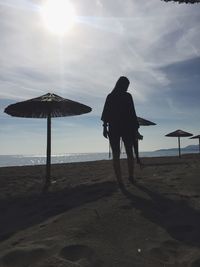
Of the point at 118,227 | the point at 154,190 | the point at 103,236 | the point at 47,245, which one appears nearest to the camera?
the point at 47,245

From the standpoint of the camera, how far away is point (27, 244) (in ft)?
13.9

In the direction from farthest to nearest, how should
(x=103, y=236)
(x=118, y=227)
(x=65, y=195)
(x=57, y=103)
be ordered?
(x=57, y=103) → (x=65, y=195) → (x=118, y=227) → (x=103, y=236)

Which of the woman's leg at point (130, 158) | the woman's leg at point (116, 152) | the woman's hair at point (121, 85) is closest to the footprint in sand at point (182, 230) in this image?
the woman's leg at point (116, 152)

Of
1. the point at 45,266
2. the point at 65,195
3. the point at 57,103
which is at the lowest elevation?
the point at 45,266

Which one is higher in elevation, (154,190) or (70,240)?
(154,190)

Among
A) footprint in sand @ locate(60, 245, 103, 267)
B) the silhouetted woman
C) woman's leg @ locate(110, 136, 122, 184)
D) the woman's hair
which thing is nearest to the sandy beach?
footprint in sand @ locate(60, 245, 103, 267)

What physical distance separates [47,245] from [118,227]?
3.01 feet

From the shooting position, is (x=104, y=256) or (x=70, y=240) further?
(x=70, y=240)

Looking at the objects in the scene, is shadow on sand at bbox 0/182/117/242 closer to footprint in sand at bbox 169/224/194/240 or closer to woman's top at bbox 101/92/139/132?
woman's top at bbox 101/92/139/132

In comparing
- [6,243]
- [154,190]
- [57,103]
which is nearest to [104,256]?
[6,243]

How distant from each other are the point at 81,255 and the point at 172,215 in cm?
168

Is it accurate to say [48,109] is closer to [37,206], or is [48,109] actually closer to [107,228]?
[37,206]

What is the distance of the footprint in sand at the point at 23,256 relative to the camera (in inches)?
150

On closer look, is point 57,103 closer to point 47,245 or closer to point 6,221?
point 6,221
